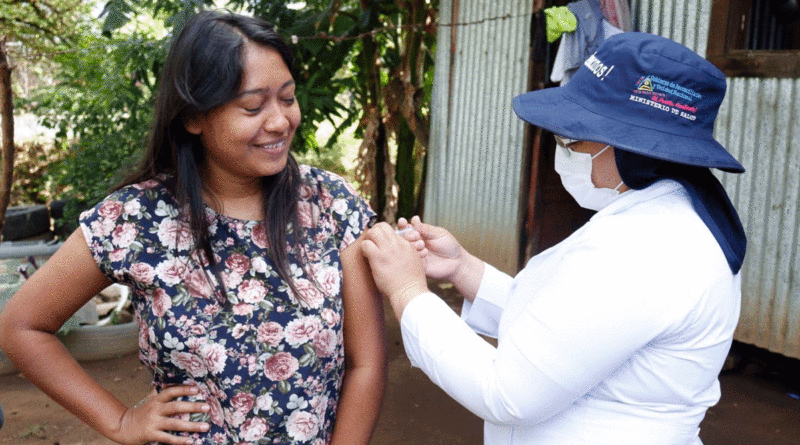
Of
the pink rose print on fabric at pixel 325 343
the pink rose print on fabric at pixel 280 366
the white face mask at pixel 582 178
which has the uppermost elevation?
the white face mask at pixel 582 178

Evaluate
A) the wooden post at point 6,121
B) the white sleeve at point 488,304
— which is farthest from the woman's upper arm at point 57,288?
the wooden post at point 6,121

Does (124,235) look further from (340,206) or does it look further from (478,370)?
(478,370)

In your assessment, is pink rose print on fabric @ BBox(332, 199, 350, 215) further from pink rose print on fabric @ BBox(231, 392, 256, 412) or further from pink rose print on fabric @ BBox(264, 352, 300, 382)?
pink rose print on fabric @ BBox(231, 392, 256, 412)

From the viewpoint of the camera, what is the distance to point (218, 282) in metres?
1.52

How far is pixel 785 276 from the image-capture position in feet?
12.1

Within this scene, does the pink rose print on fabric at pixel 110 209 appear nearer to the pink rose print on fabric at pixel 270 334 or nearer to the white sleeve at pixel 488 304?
the pink rose print on fabric at pixel 270 334

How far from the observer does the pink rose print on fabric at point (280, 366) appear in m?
1.50

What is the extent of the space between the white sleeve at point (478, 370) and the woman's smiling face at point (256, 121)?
0.50 meters

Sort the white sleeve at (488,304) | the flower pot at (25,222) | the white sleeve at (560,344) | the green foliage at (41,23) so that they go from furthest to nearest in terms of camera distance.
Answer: the flower pot at (25,222) → the green foliage at (41,23) → the white sleeve at (488,304) → the white sleeve at (560,344)

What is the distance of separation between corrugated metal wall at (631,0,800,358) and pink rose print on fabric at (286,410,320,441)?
10.1 feet

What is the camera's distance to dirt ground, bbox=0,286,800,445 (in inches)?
144

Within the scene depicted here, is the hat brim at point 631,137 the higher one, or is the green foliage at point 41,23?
the green foliage at point 41,23

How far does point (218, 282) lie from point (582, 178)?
0.83 meters

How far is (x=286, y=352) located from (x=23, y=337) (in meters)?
0.60
